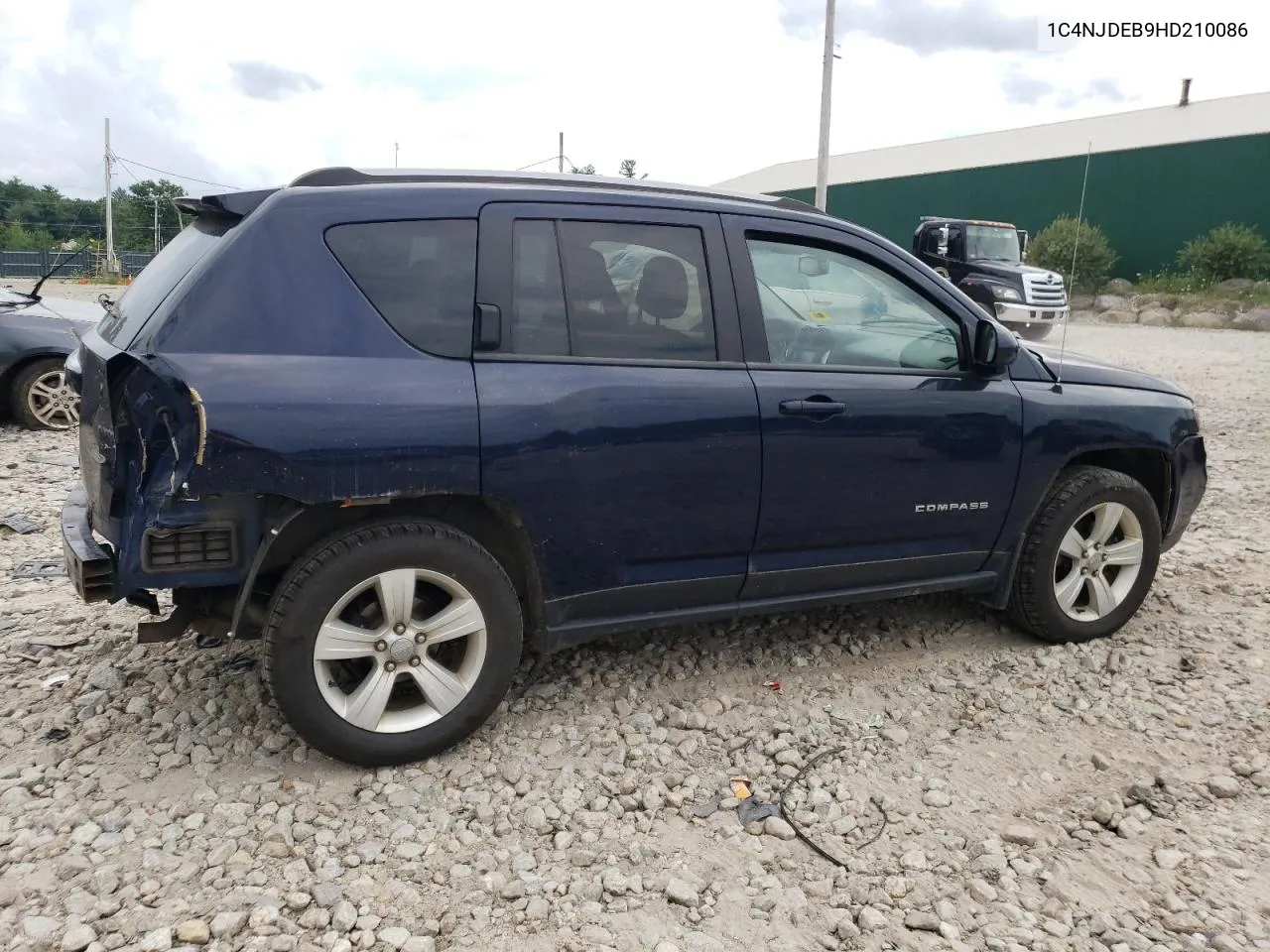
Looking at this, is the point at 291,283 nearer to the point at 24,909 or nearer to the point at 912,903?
the point at 24,909

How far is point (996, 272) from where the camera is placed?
18.6 metres

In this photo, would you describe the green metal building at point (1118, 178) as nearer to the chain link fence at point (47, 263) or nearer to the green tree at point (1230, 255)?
the green tree at point (1230, 255)

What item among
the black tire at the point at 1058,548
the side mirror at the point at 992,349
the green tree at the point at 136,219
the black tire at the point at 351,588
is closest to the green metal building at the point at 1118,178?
the black tire at the point at 1058,548

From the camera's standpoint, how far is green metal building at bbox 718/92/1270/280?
27844 millimetres

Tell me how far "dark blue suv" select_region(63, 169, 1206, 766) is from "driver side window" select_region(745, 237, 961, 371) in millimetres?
11

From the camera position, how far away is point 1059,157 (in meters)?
31.8

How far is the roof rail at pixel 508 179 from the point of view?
322 cm

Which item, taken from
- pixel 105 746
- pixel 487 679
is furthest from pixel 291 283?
pixel 105 746

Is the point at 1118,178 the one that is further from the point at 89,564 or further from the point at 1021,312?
the point at 89,564

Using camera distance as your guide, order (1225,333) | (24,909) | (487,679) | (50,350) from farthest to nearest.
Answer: (1225,333) < (50,350) < (487,679) < (24,909)

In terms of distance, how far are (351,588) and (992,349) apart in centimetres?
246

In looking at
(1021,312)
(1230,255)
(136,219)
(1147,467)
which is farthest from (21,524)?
(136,219)

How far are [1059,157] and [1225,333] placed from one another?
13.0 meters

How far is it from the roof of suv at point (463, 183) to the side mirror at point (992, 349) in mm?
773
